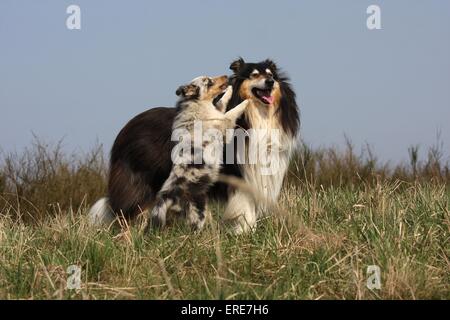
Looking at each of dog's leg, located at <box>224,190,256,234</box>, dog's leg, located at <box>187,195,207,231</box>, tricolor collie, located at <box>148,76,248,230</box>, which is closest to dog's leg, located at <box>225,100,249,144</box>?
tricolor collie, located at <box>148,76,248,230</box>

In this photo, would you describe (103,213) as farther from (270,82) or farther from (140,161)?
(270,82)

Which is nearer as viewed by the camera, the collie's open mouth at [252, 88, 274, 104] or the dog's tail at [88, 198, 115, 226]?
the collie's open mouth at [252, 88, 274, 104]

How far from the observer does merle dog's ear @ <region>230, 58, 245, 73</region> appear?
7.89 m

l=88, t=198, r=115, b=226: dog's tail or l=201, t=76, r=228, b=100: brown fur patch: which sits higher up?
l=201, t=76, r=228, b=100: brown fur patch

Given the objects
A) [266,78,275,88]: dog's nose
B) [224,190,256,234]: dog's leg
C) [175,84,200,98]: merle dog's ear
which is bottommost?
[224,190,256,234]: dog's leg

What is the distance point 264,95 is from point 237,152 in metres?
0.67

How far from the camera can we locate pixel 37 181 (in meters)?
11.1

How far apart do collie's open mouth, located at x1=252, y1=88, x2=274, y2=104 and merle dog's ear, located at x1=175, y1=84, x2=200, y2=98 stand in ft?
2.06

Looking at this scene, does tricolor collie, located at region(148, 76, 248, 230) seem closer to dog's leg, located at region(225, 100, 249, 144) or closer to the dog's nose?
dog's leg, located at region(225, 100, 249, 144)

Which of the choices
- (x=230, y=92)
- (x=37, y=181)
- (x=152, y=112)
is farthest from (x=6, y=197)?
(x=230, y=92)

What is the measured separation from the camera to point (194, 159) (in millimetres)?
7121

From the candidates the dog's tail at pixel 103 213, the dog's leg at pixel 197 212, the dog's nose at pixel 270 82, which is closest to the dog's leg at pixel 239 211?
the dog's leg at pixel 197 212

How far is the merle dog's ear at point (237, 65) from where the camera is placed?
7895mm
